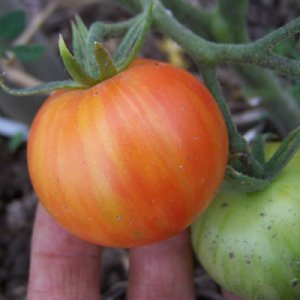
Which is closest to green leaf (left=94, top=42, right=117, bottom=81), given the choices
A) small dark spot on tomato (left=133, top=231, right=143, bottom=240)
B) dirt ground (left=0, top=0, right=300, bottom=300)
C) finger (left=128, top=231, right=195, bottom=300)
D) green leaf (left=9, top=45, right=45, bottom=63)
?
small dark spot on tomato (left=133, top=231, right=143, bottom=240)

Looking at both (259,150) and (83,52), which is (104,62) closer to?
(83,52)

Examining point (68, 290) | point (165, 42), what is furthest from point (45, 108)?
point (165, 42)

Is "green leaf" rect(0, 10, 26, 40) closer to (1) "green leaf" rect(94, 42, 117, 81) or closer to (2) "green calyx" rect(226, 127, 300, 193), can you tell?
(1) "green leaf" rect(94, 42, 117, 81)

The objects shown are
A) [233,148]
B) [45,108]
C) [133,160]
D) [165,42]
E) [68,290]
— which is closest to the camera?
[133,160]

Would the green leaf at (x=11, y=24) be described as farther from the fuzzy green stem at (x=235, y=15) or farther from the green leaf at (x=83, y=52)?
the fuzzy green stem at (x=235, y=15)

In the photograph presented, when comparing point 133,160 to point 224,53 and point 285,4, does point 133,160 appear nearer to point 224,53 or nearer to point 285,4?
point 224,53

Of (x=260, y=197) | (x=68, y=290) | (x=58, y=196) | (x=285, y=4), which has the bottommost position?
(x=68, y=290)
